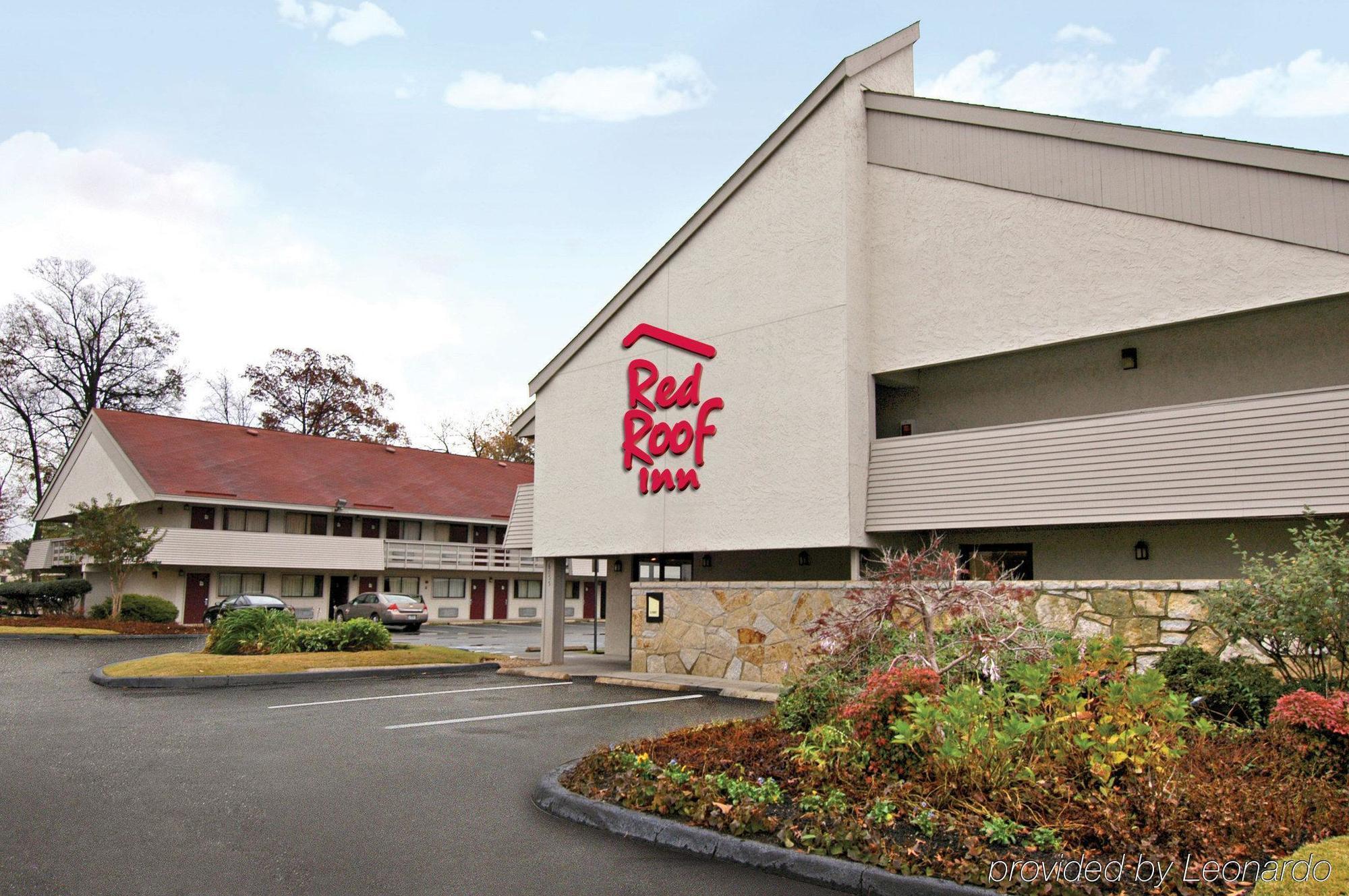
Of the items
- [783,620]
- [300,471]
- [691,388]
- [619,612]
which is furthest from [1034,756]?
[300,471]

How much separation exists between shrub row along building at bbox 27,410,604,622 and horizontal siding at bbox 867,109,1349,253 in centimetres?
2463

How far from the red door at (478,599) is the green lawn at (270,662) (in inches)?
1113

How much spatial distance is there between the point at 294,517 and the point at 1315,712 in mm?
42143

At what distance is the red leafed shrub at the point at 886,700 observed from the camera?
24.2 feet

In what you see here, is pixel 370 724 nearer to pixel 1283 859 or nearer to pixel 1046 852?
pixel 1046 852

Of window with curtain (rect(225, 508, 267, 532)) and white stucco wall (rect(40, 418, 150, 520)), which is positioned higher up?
white stucco wall (rect(40, 418, 150, 520))

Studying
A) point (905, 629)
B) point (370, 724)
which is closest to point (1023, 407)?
point (905, 629)

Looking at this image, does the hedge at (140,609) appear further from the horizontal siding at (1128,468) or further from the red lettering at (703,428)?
the horizontal siding at (1128,468)

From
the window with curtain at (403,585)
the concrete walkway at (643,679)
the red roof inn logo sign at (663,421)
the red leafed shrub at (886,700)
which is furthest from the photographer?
the window with curtain at (403,585)

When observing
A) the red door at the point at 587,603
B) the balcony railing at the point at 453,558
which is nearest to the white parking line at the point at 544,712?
the balcony railing at the point at 453,558

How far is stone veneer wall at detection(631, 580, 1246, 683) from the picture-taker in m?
11.7

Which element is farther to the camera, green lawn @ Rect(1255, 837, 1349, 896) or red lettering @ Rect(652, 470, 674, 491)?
red lettering @ Rect(652, 470, 674, 491)

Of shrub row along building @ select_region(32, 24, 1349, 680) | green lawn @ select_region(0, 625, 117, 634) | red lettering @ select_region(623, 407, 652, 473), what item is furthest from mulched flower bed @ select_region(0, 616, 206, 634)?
red lettering @ select_region(623, 407, 652, 473)

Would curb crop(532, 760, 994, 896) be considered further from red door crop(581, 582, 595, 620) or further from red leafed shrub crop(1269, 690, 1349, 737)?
red door crop(581, 582, 595, 620)
